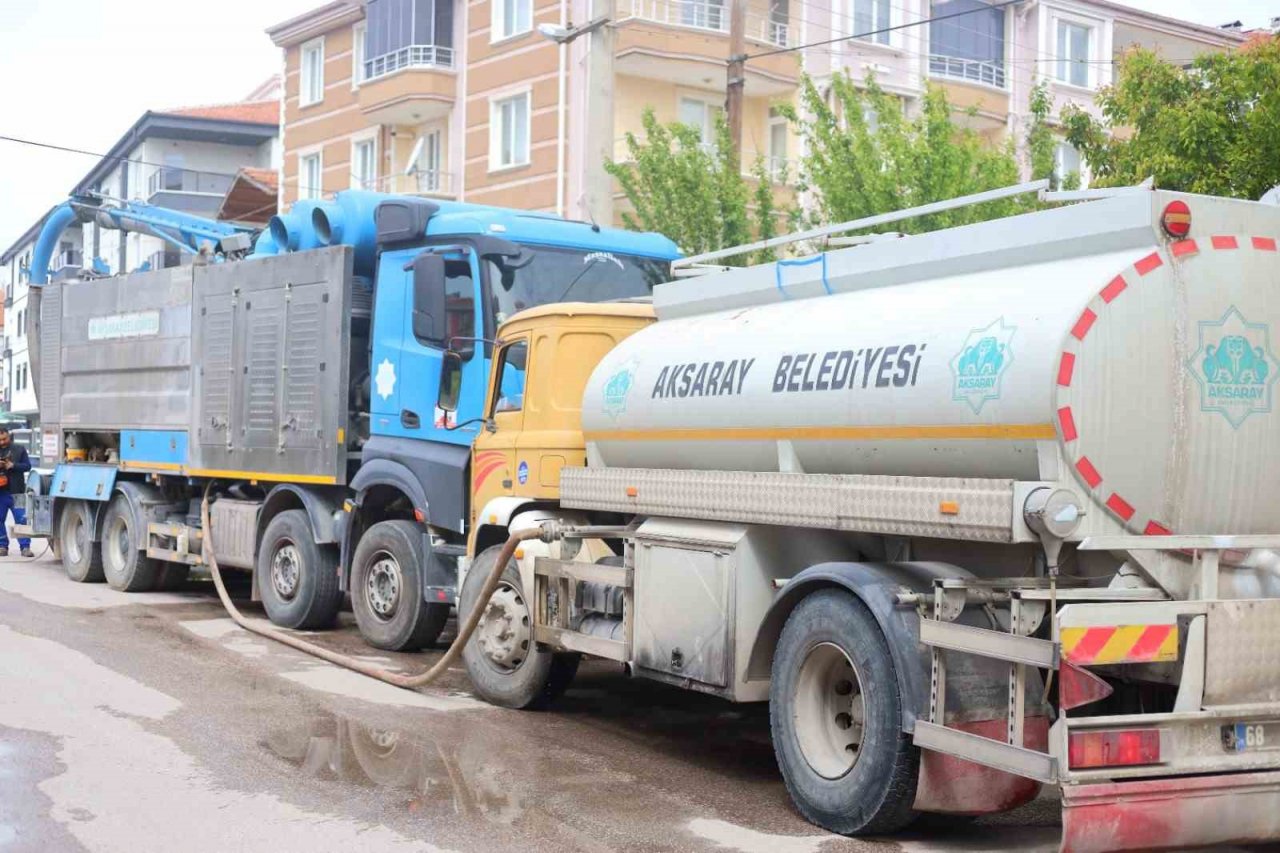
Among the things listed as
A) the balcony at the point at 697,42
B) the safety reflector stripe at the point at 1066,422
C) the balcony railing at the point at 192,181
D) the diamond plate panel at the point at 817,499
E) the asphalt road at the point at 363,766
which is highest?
the balcony railing at the point at 192,181

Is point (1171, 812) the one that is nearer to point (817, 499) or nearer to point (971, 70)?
point (817, 499)

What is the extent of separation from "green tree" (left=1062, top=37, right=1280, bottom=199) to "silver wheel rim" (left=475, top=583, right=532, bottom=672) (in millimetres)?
6871

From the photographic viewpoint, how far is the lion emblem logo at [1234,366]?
20.4 ft

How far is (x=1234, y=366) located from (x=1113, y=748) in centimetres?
175

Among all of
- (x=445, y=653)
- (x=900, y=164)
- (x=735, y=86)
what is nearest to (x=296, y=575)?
(x=445, y=653)

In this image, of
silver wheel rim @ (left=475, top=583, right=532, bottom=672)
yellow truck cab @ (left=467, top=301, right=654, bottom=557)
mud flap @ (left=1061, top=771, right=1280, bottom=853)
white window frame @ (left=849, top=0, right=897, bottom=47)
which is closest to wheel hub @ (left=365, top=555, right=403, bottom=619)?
yellow truck cab @ (left=467, top=301, right=654, bottom=557)

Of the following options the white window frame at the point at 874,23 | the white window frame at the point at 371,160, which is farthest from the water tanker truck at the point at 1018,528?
the white window frame at the point at 371,160

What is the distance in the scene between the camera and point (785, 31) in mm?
30203

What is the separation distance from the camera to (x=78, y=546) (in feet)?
57.3

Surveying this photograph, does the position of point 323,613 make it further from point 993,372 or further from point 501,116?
point 501,116

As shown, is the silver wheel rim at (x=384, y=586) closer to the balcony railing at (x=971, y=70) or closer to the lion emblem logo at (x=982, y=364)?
the lion emblem logo at (x=982, y=364)

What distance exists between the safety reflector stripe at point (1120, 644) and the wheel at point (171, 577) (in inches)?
492

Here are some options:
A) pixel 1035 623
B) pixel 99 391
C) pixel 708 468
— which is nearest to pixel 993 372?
pixel 1035 623

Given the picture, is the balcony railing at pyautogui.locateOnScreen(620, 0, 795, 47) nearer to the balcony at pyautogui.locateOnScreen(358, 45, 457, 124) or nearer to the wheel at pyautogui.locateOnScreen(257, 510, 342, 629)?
the balcony at pyautogui.locateOnScreen(358, 45, 457, 124)
